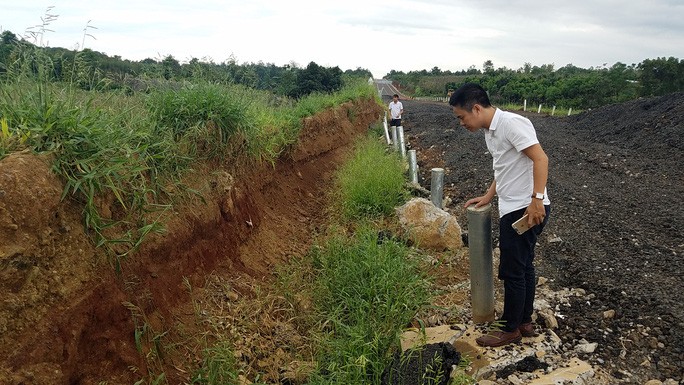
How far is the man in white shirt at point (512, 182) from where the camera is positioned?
312 centimetres

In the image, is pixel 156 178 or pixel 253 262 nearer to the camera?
pixel 156 178

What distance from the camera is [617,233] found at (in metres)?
5.68

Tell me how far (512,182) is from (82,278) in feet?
8.80

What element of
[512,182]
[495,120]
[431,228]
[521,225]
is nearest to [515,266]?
[521,225]

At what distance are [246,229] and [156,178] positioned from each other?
4.91 feet

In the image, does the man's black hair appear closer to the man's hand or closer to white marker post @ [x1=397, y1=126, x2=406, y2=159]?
the man's hand

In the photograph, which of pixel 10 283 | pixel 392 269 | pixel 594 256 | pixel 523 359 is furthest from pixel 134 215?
pixel 594 256

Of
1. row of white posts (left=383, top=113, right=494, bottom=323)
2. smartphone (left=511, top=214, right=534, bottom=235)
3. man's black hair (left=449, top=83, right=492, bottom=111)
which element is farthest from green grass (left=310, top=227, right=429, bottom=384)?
man's black hair (left=449, top=83, right=492, bottom=111)

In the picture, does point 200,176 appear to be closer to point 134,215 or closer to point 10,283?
point 134,215

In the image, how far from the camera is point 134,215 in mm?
3068

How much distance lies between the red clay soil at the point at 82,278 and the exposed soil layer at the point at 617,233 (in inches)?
112

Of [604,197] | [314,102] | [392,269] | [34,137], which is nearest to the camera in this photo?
[34,137]

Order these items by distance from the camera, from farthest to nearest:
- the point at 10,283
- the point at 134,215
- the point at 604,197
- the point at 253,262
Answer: the point at 604,197 → the point at 253,262 → the point at 134,215 → the point at 10,283

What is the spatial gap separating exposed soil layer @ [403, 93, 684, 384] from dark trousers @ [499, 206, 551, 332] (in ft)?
1.63
